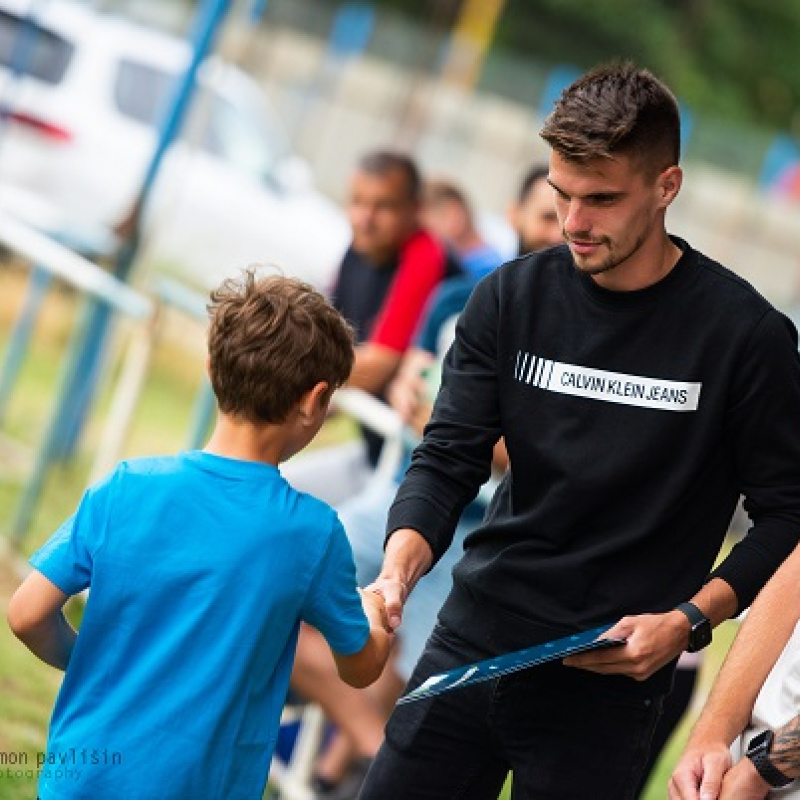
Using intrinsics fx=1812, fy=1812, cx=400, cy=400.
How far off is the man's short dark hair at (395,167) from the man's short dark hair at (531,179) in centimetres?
51

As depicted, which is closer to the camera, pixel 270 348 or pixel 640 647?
pixel 270 348

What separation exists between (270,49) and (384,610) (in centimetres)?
2614

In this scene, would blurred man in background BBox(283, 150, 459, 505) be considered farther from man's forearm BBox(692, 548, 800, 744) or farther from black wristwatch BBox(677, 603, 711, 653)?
man's forearm BBox(692, 548, 800, 744)

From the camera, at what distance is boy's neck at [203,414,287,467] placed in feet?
10.3

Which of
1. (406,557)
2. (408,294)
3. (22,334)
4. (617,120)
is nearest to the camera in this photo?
(617,120)

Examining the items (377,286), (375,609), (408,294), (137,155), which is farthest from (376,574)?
(137,155)

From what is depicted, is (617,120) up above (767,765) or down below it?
above

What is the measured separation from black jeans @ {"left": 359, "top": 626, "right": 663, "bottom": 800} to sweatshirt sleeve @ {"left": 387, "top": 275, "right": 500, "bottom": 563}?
10.4 inches

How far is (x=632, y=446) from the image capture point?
11.0 feet

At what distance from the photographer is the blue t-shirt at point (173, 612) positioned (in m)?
3.03

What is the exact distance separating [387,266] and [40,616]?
356cm

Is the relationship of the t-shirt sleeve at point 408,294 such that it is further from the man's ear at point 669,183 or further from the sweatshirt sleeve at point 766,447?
the sweatshirt sleeve at point 766,447

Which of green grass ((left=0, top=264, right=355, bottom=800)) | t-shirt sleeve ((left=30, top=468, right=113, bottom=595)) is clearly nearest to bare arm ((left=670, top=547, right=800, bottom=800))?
t-shirt sleeve ((left=30, top=468, right=113, bottom=595))

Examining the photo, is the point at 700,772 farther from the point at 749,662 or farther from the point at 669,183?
the point at 669,183
